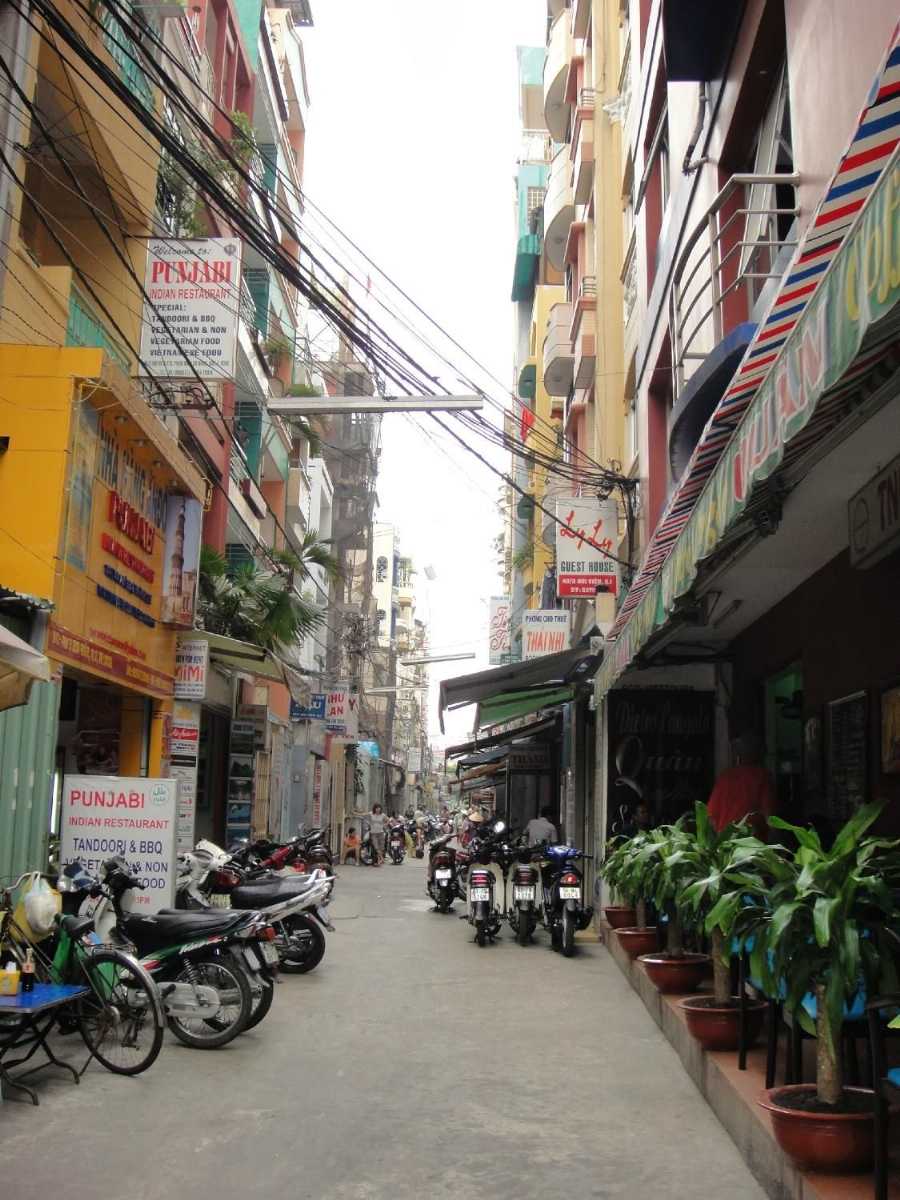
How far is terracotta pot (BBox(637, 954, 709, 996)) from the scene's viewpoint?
7.40 metres

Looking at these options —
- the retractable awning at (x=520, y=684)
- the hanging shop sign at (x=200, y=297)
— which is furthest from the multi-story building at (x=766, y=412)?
the hanging shop sign at (x=200, y=297)

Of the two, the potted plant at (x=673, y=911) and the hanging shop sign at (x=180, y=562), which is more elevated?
the hanging shop sign at (x=180, y=562)

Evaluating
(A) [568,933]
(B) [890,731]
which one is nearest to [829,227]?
(B) [890,731]

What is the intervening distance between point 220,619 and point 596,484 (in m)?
6.05

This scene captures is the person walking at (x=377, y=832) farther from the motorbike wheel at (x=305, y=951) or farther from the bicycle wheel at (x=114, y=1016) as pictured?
the bicycle wheel at (x=114, y=1016)

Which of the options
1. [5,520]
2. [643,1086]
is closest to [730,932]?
[643,1086]

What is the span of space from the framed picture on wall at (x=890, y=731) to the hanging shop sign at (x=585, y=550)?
888 centimetres

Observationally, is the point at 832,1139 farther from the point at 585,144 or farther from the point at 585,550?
the point at 585,144

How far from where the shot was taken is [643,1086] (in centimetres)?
627

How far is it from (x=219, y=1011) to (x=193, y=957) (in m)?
0.39

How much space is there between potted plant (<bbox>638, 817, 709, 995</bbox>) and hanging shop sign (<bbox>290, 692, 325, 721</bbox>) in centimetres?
1993

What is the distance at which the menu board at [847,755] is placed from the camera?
7.78 metres

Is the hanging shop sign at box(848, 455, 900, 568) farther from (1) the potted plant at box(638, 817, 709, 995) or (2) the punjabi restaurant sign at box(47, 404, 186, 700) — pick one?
(2) the punjabi restaurant sign at box(47, 404, 186, 700)

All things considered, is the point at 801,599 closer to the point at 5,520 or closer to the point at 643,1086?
the point at 643,1086
